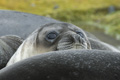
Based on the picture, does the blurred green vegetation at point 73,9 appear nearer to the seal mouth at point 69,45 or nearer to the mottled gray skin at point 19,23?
the mottled gray skin at point 19,23

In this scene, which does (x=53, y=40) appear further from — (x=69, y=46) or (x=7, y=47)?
(x=7, y=47)

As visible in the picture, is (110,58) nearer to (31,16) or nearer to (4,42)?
(4,42)

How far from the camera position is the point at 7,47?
3902 mm

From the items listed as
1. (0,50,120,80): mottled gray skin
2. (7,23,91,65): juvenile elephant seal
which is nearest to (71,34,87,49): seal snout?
(7,23,91,65): juvenile elephant seal

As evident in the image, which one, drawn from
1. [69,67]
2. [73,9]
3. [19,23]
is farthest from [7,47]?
[73,9]

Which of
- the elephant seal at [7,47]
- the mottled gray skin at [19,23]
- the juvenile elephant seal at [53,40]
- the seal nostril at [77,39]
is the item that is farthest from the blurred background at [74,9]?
the seal nostril at [77,39]

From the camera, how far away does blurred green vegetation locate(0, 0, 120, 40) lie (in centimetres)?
2480

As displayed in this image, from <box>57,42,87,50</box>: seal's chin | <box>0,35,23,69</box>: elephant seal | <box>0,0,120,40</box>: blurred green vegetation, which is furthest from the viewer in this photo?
<box>0,0,120,40</box>: blurred green vegetation

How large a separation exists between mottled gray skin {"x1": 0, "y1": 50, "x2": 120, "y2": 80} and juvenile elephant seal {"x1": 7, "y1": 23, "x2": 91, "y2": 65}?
873 mm

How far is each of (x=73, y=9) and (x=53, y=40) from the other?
86.1ft

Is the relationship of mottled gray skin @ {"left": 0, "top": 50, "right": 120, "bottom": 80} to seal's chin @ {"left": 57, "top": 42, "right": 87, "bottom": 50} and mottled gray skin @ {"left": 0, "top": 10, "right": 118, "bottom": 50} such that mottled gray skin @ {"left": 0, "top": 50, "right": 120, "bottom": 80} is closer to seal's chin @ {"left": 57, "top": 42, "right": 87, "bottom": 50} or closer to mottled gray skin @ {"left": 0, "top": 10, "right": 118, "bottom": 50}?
seal's chin @ {"left": 57, "top": 42, "right": 87, "bottom": 50}

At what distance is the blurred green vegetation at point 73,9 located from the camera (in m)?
24.8

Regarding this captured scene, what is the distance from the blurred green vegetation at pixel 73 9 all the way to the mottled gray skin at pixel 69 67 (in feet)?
66.3

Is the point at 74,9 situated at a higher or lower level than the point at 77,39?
higher
